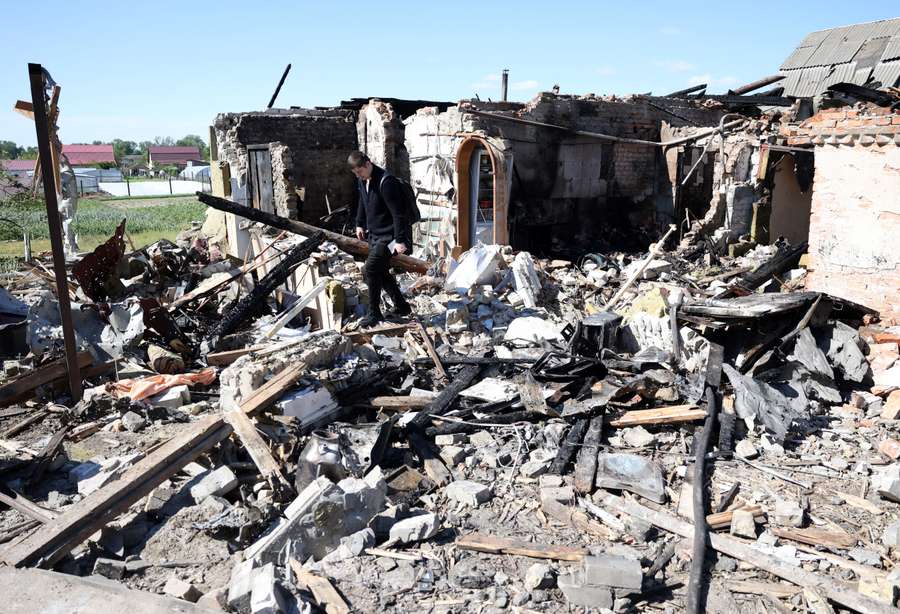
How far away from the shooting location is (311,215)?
1480 centimetres

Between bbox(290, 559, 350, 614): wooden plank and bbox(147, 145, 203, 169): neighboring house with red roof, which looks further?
bbox(147, 145, 203, 169): neighboring house with red roof

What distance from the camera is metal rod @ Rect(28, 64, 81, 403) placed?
5.10 m

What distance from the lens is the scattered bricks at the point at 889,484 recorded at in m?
4.24

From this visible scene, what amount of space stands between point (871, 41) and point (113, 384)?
18940mm

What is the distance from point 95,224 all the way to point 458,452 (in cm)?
2141

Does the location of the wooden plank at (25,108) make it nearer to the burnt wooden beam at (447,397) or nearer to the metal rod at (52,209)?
the metal rod at (52,209)

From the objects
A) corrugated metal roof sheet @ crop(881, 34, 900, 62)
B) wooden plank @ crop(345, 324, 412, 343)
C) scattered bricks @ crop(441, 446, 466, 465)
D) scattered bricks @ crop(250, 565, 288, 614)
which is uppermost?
corrugated metal roof sheet @ crop(881, 34, 900, 62)

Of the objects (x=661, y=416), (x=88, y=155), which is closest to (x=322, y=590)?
(x=661, y=416)

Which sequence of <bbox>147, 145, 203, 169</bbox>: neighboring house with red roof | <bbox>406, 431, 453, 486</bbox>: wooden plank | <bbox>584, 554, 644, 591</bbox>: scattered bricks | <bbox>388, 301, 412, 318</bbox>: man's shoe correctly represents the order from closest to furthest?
<bbox>584, 554, 644, 591</bbox>: scattered bricks
<bbox>406, 431, 453, 486</bbox>: wooden plank
<bbox>388, 301, 412, 318</bbox>: man's shoe
<bbox>147, 145, 203, 169</bbox>: neighboring house with red roof

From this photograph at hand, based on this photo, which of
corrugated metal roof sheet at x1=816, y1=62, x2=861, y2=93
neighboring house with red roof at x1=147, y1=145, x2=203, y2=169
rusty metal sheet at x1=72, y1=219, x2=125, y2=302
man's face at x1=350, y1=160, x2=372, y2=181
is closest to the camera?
man's face at x1=350, y1=160, x2=372, y2=181

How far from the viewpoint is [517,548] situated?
3.80 meters

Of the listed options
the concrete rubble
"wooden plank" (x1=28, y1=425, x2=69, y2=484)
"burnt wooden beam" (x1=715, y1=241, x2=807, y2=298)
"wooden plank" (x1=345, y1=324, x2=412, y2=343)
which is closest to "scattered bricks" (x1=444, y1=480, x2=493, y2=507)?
the concrete rubble

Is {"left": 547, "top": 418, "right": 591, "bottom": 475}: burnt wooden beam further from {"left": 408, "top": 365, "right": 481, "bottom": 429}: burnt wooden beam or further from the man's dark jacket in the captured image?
the man's dark jacket

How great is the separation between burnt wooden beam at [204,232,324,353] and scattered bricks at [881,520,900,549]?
6312mm
